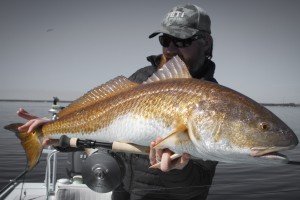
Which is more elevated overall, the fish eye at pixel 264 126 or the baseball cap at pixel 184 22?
the baseball cap at pixel 184 22

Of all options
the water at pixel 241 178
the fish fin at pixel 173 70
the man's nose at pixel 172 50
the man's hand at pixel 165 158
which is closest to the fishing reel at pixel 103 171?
the man's hand at pixel 165 158

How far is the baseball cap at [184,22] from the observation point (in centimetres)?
395

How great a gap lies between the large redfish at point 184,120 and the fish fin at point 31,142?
42 centimetres

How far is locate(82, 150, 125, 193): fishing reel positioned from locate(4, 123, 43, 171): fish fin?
68 cm

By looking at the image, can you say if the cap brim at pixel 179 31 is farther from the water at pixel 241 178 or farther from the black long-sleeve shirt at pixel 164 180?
the water at pixel 241 178

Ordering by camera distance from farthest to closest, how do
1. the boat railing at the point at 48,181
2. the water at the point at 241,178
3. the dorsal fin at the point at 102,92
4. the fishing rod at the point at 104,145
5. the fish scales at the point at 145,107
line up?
the water at the point at 241,178 → the boat railing at the point at 48,181 → the dorsal fin at the point at 102,92 → the fishing rod at the point at 104,145 → the fish scales at the point at 145,107

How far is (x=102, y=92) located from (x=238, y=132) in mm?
1722

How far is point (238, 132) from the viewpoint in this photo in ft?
8.84

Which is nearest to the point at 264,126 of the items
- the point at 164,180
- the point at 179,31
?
the point at 164,180

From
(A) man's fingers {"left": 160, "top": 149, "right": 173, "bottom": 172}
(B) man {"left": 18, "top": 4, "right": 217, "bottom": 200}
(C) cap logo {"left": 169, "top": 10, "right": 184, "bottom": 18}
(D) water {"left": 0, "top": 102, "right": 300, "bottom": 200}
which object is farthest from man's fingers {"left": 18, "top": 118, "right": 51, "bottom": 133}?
(D) water {"left": 0, "top": 102, "right": 300, "bottom": 200}

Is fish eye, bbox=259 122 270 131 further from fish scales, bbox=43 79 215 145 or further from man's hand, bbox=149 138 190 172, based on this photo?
man's hand, bbox=149 138 190 172

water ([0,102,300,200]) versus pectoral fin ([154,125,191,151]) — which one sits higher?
pectoral fin ([154,125,191,151])

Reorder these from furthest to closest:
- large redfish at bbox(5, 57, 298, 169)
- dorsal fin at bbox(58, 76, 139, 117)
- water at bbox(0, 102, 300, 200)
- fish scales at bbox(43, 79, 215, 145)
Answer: water at bbox(0, 102, 300, 200), dorsal fin at bbox(58, 76, 139, 117), fish scales at bbox(43, 79, 215, 145), large redfish at bbox(5, 57, 298, 169)

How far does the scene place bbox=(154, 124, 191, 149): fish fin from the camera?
8.93 ft
